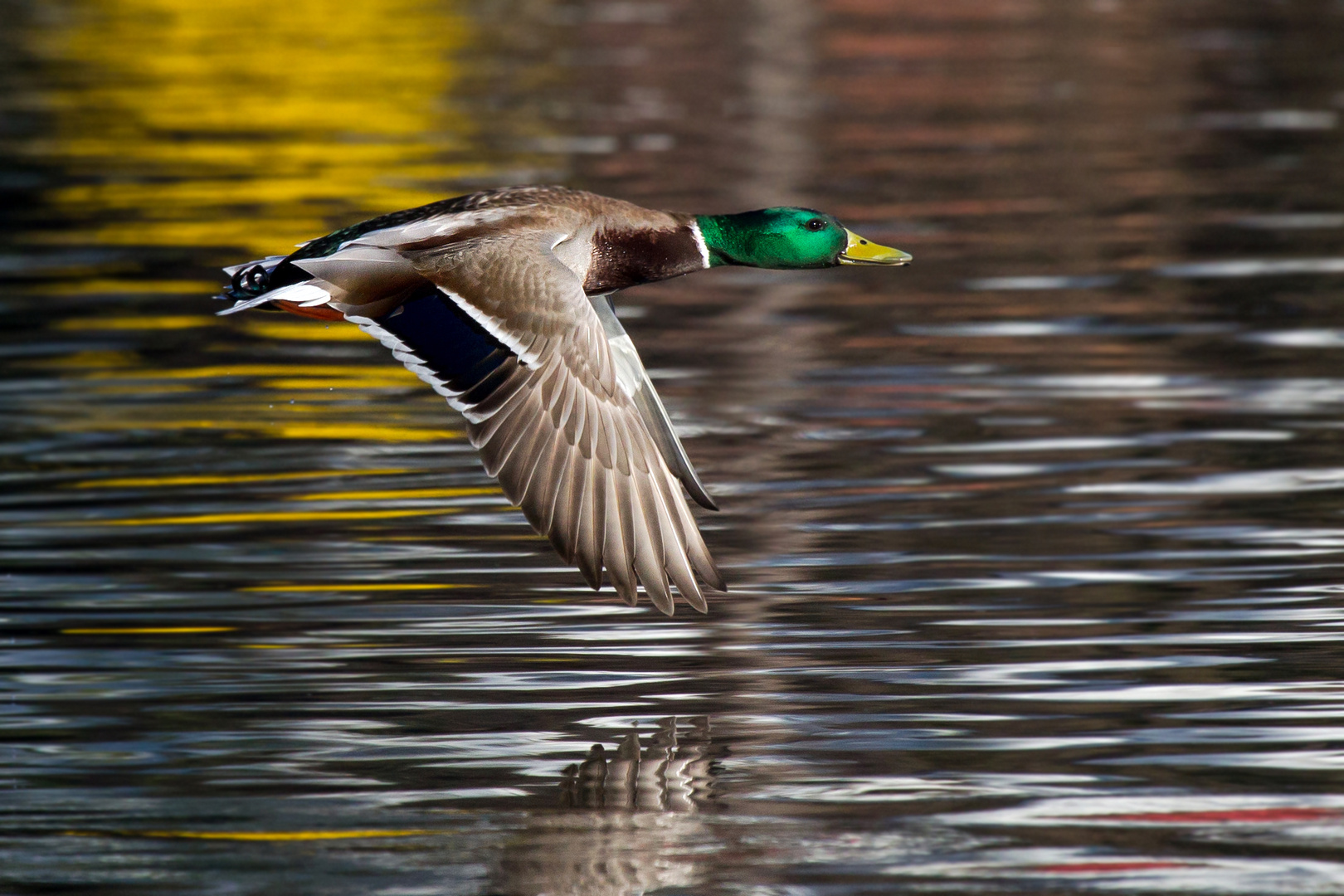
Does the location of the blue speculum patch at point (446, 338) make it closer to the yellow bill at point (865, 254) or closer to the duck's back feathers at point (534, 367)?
the duck's back feathers at point (534, 367)

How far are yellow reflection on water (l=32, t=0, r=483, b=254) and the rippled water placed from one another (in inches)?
7.6

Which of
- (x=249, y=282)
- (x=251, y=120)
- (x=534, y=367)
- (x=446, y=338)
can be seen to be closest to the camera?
(x=534, y=367)

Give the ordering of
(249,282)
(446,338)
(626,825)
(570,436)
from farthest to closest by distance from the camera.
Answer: (249,282) < (446,338) < (570,436) < (626,825)

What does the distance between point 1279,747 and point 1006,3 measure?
30.8 m

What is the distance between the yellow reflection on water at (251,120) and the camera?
16469mm

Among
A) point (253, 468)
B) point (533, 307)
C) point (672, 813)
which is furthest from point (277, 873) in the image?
point (253, 468)

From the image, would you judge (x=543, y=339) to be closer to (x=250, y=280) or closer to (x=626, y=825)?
(x=250, y=280)

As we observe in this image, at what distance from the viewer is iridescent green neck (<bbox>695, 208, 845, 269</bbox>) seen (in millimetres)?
7754

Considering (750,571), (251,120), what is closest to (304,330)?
(750,571)

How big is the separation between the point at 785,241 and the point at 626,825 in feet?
10.1

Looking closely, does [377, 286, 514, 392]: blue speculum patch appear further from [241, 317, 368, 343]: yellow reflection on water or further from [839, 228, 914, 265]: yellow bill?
[241, 317, 368, 343]: yellow reflection on water

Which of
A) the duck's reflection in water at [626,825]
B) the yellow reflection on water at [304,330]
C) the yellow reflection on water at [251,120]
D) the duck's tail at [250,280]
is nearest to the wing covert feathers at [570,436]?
the duck's reflection in water at [626,825]

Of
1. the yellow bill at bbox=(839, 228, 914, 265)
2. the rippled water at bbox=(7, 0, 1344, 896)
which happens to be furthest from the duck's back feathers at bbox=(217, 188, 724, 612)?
the yellow bill at bbox=(839, 228, 914, 265)

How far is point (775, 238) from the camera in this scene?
7.76 m
